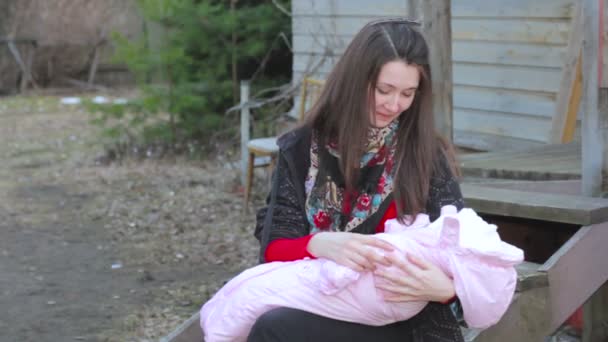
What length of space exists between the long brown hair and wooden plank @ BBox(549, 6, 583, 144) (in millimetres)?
3426

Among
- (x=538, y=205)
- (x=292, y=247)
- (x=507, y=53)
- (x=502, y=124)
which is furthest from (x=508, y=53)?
(x=292, y=247)

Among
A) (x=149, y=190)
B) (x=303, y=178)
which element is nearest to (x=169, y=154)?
(x=149, y=190)

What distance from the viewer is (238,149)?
409 inches

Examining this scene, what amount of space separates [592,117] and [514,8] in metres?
3.15

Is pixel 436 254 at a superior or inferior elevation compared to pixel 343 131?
inferior

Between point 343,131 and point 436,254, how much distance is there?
1.54 ft

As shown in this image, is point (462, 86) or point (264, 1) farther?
point (264, 1)

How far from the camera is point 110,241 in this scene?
6.90m

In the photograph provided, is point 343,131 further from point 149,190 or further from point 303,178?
point 149,190

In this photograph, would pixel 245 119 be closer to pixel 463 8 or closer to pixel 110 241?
pixel 110 241

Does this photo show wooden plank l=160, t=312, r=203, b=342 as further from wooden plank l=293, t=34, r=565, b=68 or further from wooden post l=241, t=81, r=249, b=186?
wooden post l=241, t=81, r=249, b=186

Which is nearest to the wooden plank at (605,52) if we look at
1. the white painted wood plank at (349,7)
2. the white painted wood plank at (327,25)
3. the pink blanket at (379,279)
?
the pink blanket at (379,279)

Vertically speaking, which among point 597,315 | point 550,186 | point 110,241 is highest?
point 550,186

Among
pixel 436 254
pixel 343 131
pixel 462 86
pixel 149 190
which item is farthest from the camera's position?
pixel 149 190
